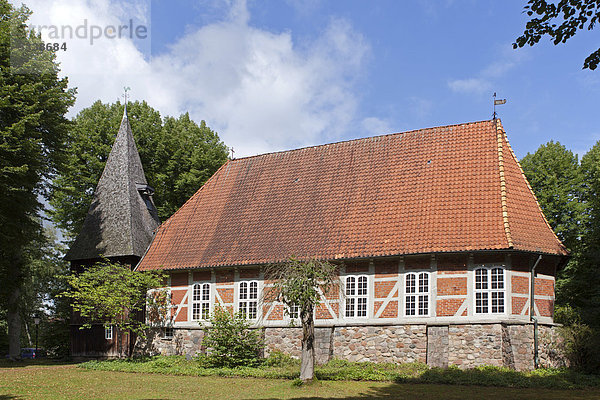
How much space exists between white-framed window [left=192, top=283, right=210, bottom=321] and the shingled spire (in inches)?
166

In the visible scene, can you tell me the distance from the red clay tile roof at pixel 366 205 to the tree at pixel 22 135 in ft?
18.3

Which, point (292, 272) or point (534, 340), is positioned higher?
point (292, 272)

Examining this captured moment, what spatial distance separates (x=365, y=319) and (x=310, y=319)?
3.74m

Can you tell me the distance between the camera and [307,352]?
58.6 feet

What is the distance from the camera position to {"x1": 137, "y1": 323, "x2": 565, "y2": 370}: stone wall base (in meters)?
19.3

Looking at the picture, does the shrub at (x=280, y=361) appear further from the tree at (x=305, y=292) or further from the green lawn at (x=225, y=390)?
the tree at (x=305, y=292)

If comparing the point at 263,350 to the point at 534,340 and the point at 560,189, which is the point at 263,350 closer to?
the point at 534,340

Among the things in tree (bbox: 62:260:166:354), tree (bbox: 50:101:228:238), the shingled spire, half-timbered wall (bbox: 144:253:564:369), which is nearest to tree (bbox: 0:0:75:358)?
the shingled spire

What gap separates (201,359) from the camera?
2223cm

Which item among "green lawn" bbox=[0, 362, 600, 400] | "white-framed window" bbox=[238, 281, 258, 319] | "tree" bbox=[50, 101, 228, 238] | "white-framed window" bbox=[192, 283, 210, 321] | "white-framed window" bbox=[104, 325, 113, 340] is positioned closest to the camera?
"green lawn" bbox=[0, 362, 600, 400]

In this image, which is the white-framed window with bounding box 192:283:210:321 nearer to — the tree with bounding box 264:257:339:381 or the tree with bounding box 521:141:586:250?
the tree with bounding box 264:257:339:381

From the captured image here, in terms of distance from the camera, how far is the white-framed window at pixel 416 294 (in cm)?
2067

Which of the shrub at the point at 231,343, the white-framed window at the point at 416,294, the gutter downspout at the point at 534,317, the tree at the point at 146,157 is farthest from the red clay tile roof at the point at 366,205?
the tree at the point at 146,157

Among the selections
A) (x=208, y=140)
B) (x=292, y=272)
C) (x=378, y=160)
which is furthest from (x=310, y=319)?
(x=208, y=140)
